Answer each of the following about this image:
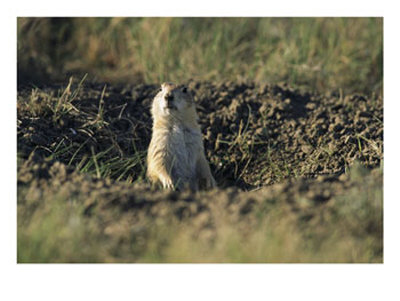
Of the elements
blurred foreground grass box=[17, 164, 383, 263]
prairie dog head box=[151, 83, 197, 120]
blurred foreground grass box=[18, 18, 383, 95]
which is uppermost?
blurred foreground grass box=[18, 18, 383, 95]

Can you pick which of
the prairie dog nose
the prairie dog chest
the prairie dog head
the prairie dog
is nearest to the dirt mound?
the prairie dog

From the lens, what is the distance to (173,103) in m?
5.64

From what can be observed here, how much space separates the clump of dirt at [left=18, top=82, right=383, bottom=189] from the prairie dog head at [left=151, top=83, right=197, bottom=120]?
725 millimetres

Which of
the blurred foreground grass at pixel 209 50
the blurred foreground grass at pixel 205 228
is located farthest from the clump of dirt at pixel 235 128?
the blurred foreground grass at pixel 205 228

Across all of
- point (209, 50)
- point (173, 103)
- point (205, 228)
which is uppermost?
point (209, 50)

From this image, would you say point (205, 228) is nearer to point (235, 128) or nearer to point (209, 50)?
point (235, 128)

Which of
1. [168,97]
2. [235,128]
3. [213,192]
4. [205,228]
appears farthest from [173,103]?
[205,228]

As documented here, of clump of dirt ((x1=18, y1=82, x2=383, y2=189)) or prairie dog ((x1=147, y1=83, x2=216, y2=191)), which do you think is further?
clump of dirt ((x1=18, y1=82, x2=383, y2=189))

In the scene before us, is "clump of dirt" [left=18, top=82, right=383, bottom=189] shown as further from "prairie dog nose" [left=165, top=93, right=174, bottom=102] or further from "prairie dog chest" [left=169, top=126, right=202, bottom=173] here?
"prairie dog nose" [left=165, top=93, right=174, bottom=102]

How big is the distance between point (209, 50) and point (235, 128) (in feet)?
7.99

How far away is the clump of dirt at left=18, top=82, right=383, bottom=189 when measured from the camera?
→ 20.3 feet

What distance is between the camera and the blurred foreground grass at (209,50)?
28.4 ft

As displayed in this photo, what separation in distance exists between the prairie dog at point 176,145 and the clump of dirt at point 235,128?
47 centimetres

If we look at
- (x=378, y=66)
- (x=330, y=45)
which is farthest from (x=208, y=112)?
(x=378, y=66)
